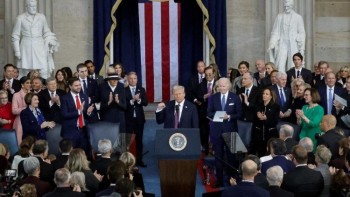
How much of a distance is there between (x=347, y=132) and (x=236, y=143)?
1.74 meters

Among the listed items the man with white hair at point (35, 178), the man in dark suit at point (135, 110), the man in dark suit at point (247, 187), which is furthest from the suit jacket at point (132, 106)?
the man in dark suit at point (247, 187)

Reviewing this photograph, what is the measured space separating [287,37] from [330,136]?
5440 mm

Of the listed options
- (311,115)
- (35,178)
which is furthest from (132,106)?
(35,178)

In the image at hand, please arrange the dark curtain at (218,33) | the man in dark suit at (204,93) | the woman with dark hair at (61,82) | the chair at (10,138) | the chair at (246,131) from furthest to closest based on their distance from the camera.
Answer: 1. the dark curtain at (218,33)
2. the man in dark suit at (204,93)
3. the woman with dark hair at (61,82)
4. the chair at (246,131)
5. the chair at (10,138)

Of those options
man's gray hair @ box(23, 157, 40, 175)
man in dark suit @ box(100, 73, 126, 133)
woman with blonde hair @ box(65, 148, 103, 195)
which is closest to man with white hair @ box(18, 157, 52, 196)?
man's gray hair @ box(23, 157, 40, 175)

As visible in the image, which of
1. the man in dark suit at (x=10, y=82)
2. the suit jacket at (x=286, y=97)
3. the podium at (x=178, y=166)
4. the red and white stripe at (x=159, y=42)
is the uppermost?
the red and white stripe at (x=159, y=42)

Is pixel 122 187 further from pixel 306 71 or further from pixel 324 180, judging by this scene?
pixel 306 71

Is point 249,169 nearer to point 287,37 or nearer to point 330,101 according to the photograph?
point 330,101

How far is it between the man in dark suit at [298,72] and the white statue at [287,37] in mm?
1226

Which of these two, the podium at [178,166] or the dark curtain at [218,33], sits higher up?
the dark curtain at [218,33]

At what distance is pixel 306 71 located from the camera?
1623 cm

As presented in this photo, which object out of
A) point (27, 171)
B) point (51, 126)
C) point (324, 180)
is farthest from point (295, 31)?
point (27, 171)

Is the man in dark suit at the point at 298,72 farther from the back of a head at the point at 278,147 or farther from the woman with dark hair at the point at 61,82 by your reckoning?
the back of a head at the point at 278,147

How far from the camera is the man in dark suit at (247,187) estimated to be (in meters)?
9.55
